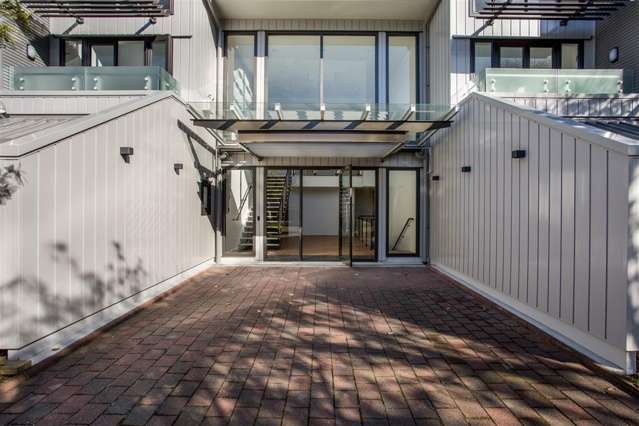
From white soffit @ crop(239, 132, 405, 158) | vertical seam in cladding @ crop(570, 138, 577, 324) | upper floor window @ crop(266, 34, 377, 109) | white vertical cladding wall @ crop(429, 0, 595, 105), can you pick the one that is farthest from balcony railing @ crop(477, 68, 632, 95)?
vertical seam in cladding @ crop(570, 138, 577, 324)

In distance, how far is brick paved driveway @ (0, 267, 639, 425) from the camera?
2.38 meters

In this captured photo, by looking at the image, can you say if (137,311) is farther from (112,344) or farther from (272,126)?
(272,126)

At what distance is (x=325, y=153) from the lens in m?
8.05

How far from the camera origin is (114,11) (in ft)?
26.2

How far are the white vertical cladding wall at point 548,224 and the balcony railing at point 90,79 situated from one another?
19.2ft

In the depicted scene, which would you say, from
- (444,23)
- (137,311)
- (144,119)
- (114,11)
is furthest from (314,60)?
(137,311)

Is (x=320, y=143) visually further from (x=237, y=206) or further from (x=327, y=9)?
(x=327, y=9)

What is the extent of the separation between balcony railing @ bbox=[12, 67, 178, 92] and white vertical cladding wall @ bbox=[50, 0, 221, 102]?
1007mm

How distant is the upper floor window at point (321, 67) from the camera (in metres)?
9.16

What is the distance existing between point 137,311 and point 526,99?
760 cm

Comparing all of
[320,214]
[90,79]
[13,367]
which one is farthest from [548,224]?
[320,214]

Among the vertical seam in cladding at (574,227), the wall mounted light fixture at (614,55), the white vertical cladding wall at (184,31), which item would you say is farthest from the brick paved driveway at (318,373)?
the wall mounted light fixture at (614,55)

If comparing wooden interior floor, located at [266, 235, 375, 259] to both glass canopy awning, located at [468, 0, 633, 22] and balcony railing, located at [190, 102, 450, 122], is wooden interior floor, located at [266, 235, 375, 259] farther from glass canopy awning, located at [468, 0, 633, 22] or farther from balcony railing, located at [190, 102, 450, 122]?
glass canopy awning, located at [468, 0, 633, 22]

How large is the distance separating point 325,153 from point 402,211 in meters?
2.45
